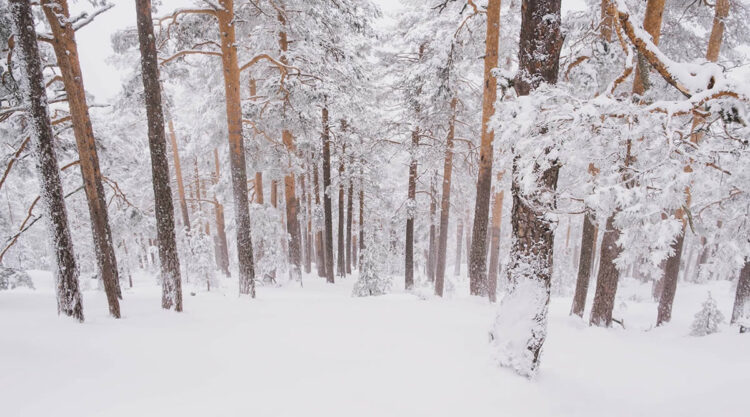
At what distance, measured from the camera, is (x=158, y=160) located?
21.2 ft

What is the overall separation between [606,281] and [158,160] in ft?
33.7

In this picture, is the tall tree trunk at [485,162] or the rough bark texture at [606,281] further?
the tall tree trunk at [485,162]

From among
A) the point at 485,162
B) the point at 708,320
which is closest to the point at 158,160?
the point at 485,162

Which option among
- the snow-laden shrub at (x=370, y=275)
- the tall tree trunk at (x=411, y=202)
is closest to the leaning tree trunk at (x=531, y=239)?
the snow-laden shrub at (x=370, y=275)

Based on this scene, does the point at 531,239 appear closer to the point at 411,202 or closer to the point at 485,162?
the point at 485,162

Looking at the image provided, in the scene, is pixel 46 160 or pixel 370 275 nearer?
pixel 46 160

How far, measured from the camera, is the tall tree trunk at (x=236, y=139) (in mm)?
8758

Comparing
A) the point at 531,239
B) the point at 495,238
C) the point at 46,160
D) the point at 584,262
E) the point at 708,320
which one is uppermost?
the point at 46,160

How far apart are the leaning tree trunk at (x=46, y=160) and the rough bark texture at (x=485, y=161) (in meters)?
8.41

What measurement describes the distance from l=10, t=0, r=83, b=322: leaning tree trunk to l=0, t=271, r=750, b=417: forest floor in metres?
0.56

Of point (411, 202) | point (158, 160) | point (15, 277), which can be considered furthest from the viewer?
point (411, 202)

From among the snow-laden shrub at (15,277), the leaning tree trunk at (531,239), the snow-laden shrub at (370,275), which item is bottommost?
the snow-laden shrub at (370,275)

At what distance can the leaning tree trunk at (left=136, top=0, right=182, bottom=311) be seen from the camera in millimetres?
6161

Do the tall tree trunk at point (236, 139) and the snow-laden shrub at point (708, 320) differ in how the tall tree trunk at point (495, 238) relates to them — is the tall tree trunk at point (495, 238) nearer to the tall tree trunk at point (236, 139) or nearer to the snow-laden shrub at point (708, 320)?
the snow-laden shrub at point (708, 320)
